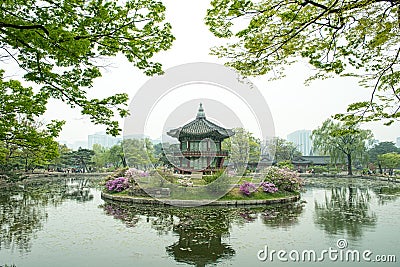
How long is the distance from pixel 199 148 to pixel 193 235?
17102 millimetres

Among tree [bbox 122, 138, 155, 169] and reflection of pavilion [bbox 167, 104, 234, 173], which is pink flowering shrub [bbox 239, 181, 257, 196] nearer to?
reflection of pavilion [bbox 167, 104, 234, 173]

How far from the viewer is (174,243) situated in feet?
29.1

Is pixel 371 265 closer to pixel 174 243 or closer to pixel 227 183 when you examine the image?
pixel 174 243

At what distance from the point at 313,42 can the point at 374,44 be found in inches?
39.6

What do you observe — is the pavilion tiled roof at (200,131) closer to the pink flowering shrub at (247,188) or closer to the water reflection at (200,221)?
the pink flowering shrub at (247,188)

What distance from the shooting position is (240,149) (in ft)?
139

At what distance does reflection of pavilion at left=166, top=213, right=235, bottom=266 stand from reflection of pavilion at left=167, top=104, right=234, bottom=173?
1374 cm

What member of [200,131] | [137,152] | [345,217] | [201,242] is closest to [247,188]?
[345,217]

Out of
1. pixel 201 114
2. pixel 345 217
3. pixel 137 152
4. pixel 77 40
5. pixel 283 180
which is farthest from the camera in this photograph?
pixel 137 152

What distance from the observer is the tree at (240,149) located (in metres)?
40.5

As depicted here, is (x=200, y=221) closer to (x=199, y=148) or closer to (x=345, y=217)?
(x=345, y=217)

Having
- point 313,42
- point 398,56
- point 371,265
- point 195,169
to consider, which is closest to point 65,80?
point 313,42

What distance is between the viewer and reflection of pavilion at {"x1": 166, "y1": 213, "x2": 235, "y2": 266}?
761 cm

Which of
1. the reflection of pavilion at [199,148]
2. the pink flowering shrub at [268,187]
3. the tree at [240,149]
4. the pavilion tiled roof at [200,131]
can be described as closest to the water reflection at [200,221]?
the pink flowering shrub at [268,187]
